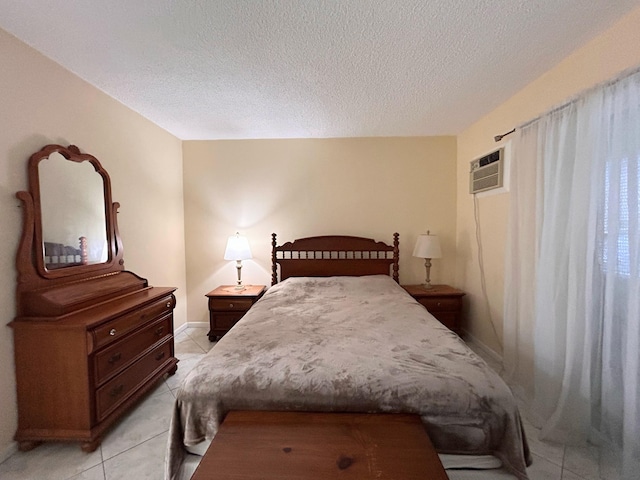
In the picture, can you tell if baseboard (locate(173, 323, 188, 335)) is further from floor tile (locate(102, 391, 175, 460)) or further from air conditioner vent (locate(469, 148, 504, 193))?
air conditioner vent (locate(469, 148, 504, 193))

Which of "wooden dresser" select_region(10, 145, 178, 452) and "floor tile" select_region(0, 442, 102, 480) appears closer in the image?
"floor tile" select_region(0, 442, 102, 480)

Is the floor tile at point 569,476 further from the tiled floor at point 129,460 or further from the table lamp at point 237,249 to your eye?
the table lamp at point 237,249

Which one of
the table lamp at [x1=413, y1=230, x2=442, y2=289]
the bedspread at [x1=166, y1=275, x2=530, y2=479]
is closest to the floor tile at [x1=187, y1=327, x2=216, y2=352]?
the bedspread at [x1=166, y1=275, x2=530, y2=479]

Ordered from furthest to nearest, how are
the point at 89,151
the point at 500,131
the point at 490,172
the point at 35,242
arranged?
1. the point at 490,172
2. the point at 500,131
3. the point at 89,151
4. the point at 35,242

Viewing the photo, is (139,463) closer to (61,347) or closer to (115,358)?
(115,358)

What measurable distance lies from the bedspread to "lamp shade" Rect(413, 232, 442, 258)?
1.55 metres

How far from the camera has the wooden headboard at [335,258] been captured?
3400 mm

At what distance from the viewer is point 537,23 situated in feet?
5.03

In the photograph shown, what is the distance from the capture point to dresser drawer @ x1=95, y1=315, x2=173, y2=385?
171 centimetres

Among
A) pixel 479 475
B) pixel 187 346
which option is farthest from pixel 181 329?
pixel 479 475

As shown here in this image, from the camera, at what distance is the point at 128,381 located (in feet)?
6.36

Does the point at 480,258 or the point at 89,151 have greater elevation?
the point at 89,151

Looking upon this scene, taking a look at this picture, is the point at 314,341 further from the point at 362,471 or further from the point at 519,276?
the point at 519,276

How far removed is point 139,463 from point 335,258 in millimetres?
2473
